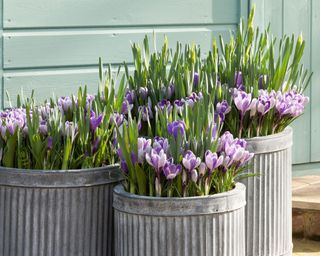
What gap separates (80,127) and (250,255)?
2.84 feet

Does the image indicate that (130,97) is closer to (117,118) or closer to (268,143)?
(117,118)

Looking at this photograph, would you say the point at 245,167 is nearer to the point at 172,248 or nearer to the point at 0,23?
the point at 172,248

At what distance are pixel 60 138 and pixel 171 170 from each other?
48 cm

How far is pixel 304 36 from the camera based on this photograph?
5.50 meters

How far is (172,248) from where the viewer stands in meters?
2.92

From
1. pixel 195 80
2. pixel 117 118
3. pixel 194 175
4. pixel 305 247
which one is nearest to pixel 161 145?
pixel 194 175

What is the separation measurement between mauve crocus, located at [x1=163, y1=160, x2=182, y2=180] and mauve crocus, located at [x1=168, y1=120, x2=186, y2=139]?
117 millimetres

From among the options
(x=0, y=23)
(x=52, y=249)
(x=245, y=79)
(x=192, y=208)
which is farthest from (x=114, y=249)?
(x=0, y=23)

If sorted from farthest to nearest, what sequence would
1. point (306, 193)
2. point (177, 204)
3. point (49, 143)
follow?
point (306, 193), point (49, 143), point (177, 204)

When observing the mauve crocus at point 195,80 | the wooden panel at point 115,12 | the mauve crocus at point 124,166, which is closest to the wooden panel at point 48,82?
the wooden panel at point 115,12

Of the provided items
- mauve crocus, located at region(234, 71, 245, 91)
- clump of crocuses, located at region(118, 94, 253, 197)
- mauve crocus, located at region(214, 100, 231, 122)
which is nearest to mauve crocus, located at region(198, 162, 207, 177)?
clump of crocuses, located at region(118, 94, 253, 197)

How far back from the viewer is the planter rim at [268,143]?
11.5 feet

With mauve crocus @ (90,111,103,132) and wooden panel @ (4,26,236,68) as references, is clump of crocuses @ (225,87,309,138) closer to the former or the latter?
mauve crocus @ (90,111,103,132)

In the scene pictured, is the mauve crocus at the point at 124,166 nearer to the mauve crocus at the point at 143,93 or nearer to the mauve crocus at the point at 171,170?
Answer: the mauve crocus at the point at 171,170
